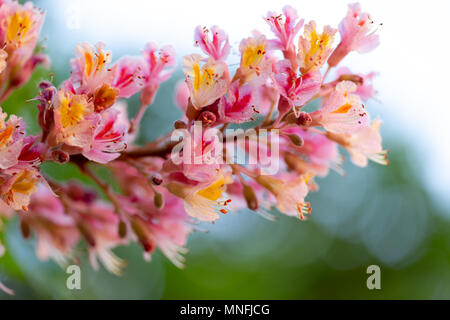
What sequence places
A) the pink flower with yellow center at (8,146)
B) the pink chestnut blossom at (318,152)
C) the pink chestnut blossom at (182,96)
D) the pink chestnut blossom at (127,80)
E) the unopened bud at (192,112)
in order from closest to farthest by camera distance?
the pink flower with yellow center at (8,146), the unopened bud at (192,112), the pink chestnut blossom at (127,80), the pink chestnut blossom at (318,152), the pink chestnut blossom at (182,96)

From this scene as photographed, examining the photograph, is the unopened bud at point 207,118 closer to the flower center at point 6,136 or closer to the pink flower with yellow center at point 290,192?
the pink flower with yellow center at point 290,192

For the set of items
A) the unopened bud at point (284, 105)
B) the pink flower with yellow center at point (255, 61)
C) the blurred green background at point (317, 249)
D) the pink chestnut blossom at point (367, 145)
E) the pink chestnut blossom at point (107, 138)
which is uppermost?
the blurred green background at point (317, 249)

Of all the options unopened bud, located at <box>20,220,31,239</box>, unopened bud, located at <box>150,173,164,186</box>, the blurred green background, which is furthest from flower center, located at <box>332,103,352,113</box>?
the blurred green background

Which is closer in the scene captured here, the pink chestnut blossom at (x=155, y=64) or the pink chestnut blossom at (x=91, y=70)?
the pink chestnut blossom at (x=91, y=70)

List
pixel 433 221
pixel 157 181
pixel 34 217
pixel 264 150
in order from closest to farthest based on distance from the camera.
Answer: pixel 157 181 → pixel 264 150 → pixel 34 217 → pixel 433 221

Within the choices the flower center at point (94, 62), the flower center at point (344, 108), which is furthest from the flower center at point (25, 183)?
the flower center at point (344, 108)

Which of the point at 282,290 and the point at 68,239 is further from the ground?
the point at 282,290
